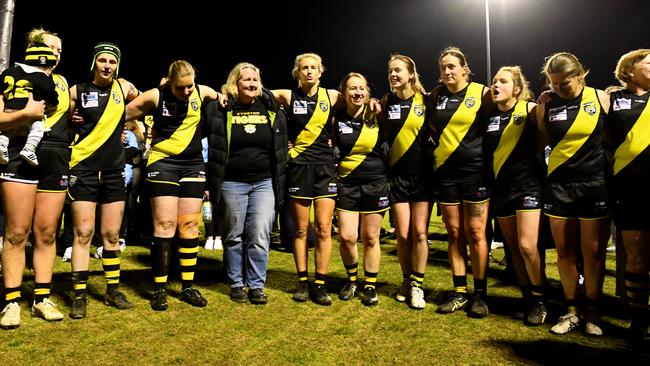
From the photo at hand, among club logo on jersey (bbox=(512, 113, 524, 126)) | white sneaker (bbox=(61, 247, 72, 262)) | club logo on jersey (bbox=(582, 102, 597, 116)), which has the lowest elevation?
white sneaker (bbox=(61, 247, 72, 262))

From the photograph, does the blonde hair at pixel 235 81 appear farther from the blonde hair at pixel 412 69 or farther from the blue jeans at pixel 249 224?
the blonde hair at pixel 412 69

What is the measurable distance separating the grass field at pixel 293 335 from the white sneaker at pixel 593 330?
0.06 metres

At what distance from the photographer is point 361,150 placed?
16.9 ft

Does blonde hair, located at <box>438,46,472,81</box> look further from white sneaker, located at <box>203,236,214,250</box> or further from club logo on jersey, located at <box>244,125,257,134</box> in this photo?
white sneaker, located at <box>203,236,214,250</box>

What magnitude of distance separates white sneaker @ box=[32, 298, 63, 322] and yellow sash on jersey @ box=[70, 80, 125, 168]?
122 cm

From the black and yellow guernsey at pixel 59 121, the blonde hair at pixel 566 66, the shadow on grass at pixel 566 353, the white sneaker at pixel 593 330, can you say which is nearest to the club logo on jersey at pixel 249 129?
the black and yellow guernsey at pixel 59 121

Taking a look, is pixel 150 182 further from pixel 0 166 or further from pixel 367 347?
pixel 367 347

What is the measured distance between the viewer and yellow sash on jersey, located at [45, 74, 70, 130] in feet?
14.1

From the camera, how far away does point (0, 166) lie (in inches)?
157

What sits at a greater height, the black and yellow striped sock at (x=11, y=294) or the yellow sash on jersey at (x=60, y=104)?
the yellow sash on jersey at (x=60, y=104)

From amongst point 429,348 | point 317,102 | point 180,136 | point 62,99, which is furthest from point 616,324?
point 62,99

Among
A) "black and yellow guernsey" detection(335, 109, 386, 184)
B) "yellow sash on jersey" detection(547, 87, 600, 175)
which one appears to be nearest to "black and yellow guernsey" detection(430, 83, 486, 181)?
"black and yellow guernsey" detection(335, 109, 386, 184)

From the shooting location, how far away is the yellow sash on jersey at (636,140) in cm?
381

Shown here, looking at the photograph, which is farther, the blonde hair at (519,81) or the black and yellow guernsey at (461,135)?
the black and yellow guernsey at (461,135)
